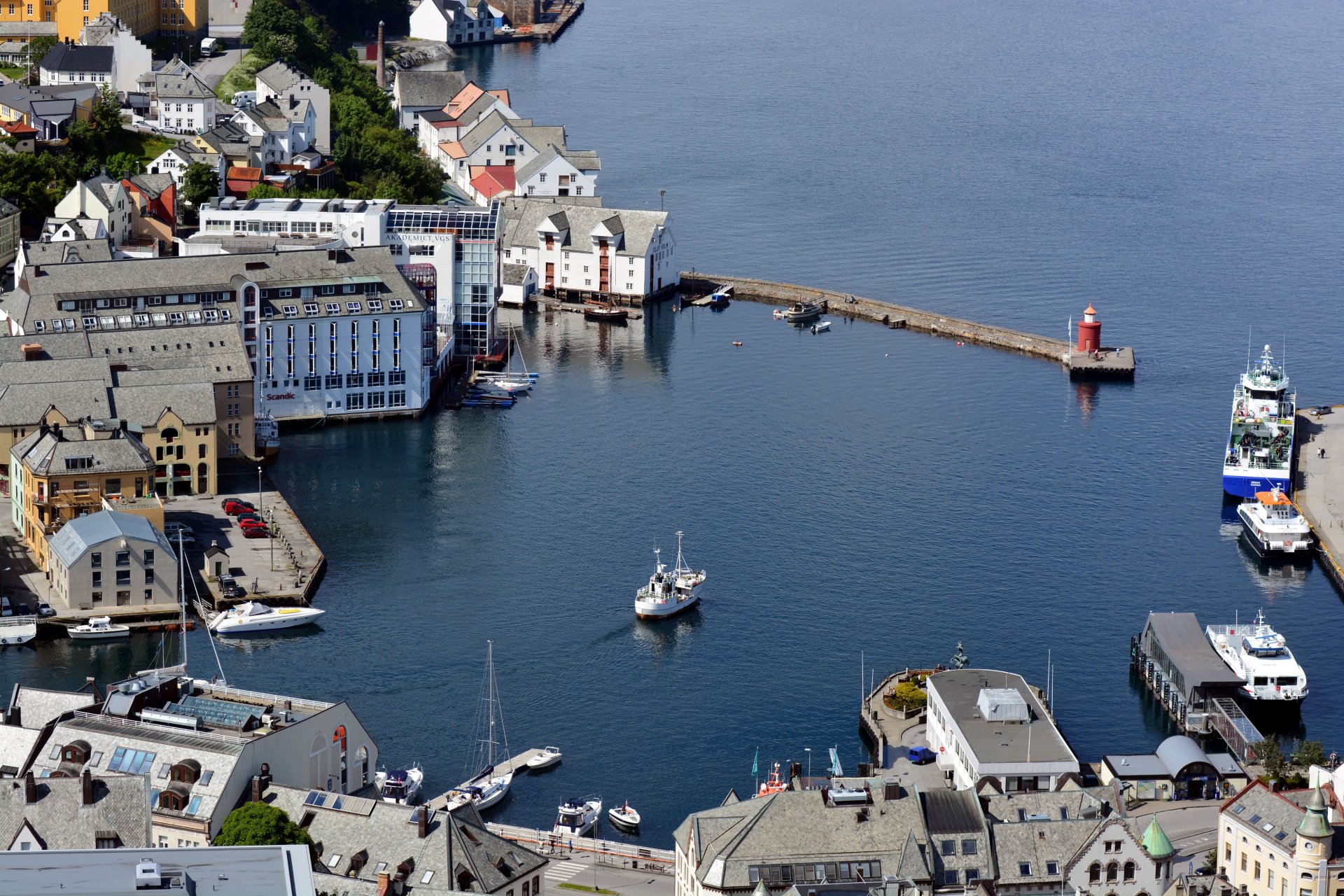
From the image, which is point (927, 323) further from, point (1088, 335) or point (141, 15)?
point (141, 15)

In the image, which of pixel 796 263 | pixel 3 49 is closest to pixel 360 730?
pixel 796 263

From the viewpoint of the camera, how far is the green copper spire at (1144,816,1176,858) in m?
68.7

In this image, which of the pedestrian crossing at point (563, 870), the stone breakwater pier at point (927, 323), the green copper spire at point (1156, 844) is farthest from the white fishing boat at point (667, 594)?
the stone breakwater pier at point (927, 323)

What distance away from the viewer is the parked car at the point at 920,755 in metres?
81.1

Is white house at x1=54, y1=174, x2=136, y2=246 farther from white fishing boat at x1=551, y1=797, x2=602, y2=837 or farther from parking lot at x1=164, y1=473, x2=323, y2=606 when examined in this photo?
white fishing boat at x1=551, y1=797, x2=602, y2=837

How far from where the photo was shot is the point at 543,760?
3157 inches

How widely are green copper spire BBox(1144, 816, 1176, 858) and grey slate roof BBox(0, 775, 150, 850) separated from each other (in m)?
27.6

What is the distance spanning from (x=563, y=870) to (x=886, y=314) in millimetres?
76548

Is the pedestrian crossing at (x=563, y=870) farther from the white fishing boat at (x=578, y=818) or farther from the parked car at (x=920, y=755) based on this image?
the parked car at (x=920, y=755)

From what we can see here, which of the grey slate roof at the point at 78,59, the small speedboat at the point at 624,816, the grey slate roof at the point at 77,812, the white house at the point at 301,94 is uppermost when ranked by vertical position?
the grey slate roof at the point at 78,59

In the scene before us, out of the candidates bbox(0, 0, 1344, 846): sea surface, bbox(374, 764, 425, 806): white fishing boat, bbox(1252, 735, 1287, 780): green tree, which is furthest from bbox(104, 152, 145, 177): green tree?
bbox(1252, 735, 1287, 780): green tree

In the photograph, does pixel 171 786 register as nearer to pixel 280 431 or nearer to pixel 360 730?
pixel 360 730

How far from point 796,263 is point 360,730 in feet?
276

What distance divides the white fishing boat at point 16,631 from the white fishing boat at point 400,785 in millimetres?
19378
